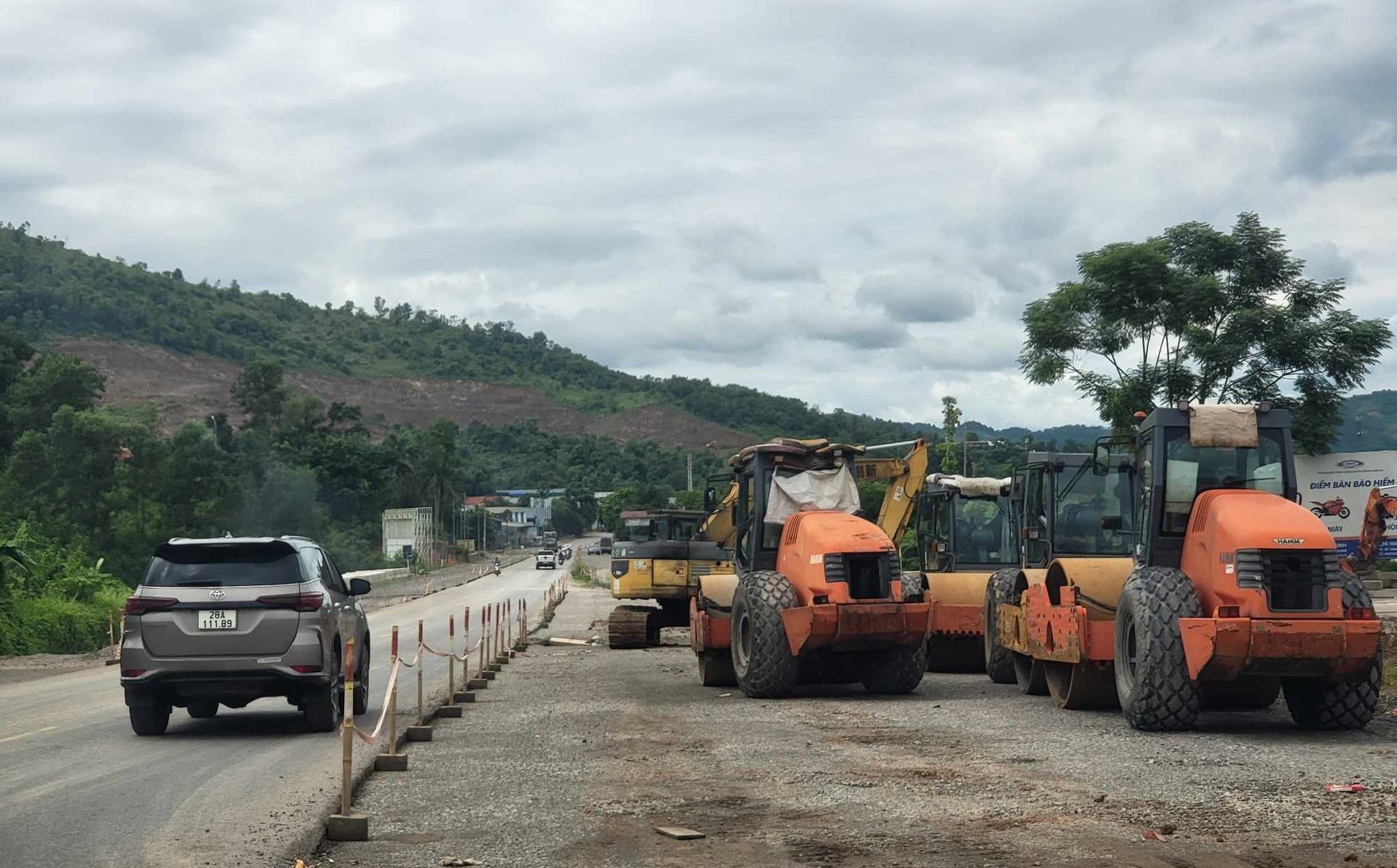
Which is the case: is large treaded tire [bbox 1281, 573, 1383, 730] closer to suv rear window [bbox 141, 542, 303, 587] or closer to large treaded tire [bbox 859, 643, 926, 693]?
large treaded tire [bbox 859, 643, 926, 693]

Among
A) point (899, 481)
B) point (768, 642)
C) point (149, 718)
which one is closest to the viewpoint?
point (149, 718)

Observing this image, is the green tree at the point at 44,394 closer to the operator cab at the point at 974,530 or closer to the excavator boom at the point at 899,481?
the excavator boom at the point at 899,481

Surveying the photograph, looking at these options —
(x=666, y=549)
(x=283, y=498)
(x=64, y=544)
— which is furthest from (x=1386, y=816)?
(x=283, y=498)

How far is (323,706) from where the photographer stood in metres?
15.8

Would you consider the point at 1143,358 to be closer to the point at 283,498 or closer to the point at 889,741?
the point at 889,741

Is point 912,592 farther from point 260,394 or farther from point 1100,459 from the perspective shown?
point 260,394

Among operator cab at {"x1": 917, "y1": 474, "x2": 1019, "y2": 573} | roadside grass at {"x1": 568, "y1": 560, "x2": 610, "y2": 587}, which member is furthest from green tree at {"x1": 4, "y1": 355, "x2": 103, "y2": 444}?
operator cab at {"x1": 917, "y1": 474, "x2": 1019, "y2": 573}

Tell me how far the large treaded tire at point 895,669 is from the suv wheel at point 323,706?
284 inches

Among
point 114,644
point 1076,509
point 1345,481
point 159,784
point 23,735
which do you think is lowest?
point 114,644

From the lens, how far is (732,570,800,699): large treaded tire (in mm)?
19156

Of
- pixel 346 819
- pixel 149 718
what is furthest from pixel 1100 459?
pixel 149 718

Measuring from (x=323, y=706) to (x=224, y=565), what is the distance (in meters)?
1.77

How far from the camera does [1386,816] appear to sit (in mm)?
9750

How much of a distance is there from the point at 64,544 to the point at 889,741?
62.3m
